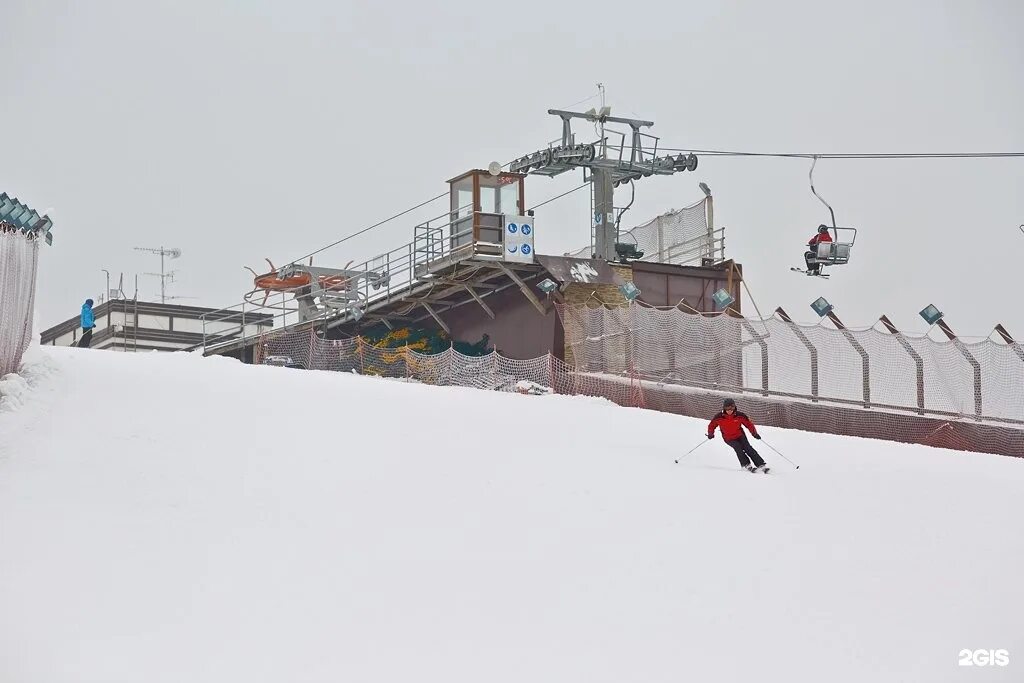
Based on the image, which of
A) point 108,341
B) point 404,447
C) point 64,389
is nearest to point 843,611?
point 404,447

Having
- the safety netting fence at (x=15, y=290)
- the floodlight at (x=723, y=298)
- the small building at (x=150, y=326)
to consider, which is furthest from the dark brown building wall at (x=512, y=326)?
the small building at (x=150, y=326)

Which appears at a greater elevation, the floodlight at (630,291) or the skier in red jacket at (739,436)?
the floodlight at (630,291)

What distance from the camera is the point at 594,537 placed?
16234 mm

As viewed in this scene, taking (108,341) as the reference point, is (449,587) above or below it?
below

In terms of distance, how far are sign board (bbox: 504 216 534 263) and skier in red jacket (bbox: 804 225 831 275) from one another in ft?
21.2

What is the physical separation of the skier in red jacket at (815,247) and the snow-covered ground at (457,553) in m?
10.6

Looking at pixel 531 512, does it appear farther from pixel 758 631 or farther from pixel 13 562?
pixel 13 562

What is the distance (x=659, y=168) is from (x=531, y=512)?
21193mm

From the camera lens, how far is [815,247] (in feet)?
106

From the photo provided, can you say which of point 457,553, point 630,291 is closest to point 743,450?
point 457,553

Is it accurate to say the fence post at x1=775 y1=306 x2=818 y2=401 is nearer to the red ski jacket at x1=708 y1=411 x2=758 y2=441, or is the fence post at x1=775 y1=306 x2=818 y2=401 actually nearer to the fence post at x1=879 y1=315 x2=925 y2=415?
the fence post at x1=879 y1=315 x2=925 y2=415

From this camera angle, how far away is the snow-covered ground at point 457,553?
1252 cm

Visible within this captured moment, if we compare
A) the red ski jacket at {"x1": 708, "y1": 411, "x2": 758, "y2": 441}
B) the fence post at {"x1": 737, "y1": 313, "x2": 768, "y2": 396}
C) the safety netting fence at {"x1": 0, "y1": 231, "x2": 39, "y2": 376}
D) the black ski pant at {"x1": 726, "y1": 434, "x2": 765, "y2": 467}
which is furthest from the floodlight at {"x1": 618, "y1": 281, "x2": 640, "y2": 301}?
the safety netting fence at {"x1": 0, "y1": 231, "x2": 39, "y2": 376}

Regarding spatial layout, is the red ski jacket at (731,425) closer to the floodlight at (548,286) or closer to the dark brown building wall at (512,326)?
the floodlight at (548,286)
